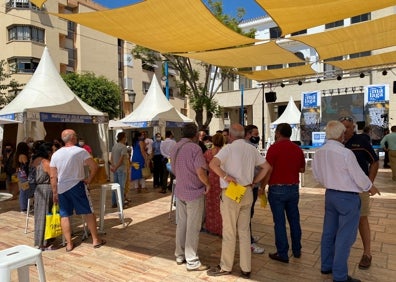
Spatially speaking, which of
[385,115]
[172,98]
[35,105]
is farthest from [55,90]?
[172,98]

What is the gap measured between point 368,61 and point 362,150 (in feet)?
19.9

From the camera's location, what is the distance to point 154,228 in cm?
502

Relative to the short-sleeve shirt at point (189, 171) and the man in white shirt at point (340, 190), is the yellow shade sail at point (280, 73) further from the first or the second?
the man in white shirt at point (340, 190)

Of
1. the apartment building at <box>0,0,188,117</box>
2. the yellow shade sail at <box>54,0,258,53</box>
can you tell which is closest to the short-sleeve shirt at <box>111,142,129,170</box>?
the yellow shade sail at <box>54,0,258,53</box>

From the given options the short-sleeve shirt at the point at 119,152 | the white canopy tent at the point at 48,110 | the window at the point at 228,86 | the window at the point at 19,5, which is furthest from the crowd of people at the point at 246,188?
the window at the point at 228,86

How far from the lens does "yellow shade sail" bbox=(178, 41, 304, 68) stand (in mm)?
6366

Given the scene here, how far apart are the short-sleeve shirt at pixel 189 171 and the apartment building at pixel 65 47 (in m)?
20.0

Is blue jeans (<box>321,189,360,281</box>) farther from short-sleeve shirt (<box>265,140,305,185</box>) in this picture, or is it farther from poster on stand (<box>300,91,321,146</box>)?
poster on stand (<box>300,91,321,146</box>)

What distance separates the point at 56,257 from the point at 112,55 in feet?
91.2

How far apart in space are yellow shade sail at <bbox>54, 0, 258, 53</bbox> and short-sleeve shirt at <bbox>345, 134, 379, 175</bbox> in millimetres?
Answer: 2556

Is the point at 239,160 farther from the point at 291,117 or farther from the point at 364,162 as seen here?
the point at 291,117

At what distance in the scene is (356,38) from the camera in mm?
5957

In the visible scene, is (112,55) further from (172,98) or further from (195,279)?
(195,279)

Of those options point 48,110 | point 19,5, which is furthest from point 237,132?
point 19,5
